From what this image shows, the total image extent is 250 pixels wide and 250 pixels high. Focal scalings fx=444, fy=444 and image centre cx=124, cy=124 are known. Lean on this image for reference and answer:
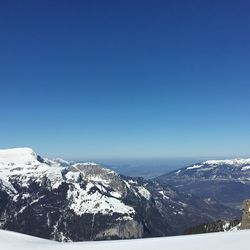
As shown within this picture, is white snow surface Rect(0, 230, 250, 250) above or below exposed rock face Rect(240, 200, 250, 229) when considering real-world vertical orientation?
above

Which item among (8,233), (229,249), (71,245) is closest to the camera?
(229,249)

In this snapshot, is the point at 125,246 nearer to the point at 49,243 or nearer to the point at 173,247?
the point at 173,247

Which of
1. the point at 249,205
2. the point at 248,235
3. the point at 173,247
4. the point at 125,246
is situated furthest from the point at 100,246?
the point at 249,205

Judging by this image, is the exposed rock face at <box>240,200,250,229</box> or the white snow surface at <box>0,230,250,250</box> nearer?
the white snow surface at <box>0,230,250,250</box>

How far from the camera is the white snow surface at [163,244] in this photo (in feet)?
60.6

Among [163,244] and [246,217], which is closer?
[163,244]

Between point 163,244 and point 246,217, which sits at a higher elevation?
point 163,244

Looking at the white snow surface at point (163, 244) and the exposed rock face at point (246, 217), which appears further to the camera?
the exposed rock face at point (246, 217)

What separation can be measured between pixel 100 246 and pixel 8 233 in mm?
5471

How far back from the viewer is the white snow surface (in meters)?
18.5

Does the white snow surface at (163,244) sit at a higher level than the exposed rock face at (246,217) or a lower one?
higher

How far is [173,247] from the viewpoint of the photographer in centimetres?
1891

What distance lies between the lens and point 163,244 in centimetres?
1959

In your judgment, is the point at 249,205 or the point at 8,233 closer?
the point at 8,233
